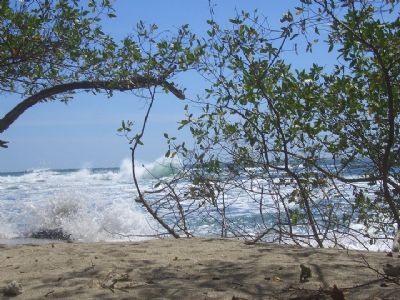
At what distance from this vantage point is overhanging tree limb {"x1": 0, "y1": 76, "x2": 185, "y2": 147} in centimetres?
555

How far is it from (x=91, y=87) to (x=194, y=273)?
3.50 metres

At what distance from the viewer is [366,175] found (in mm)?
4836

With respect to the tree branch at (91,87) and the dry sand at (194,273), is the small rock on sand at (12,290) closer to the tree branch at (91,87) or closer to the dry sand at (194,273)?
the dry sand at (194,273)

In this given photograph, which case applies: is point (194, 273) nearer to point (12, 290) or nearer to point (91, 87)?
point (12, 290)

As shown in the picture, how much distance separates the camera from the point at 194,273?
10.1ft

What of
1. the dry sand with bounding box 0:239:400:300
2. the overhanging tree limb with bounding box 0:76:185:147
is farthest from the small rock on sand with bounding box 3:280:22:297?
the overhanging tree limb with bounding box 0:76:185:147

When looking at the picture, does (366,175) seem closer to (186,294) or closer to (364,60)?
(364,60)

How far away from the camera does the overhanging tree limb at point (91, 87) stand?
18.2ft

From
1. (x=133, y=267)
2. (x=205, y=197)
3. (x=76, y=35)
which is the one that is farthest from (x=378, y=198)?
(x=76, y=35)

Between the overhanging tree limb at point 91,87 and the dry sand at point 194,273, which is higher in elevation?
the overhanging tree limb at point 91,87

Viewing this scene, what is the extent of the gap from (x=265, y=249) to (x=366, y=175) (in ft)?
5.06

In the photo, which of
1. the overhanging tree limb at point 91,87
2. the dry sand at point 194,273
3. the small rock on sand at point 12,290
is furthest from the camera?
the overhanging tree limb at point 91,87

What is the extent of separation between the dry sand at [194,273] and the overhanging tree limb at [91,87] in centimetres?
193

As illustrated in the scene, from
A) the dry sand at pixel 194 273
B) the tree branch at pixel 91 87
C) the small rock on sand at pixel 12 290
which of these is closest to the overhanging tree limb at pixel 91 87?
the tree branch at pixel 91 87
